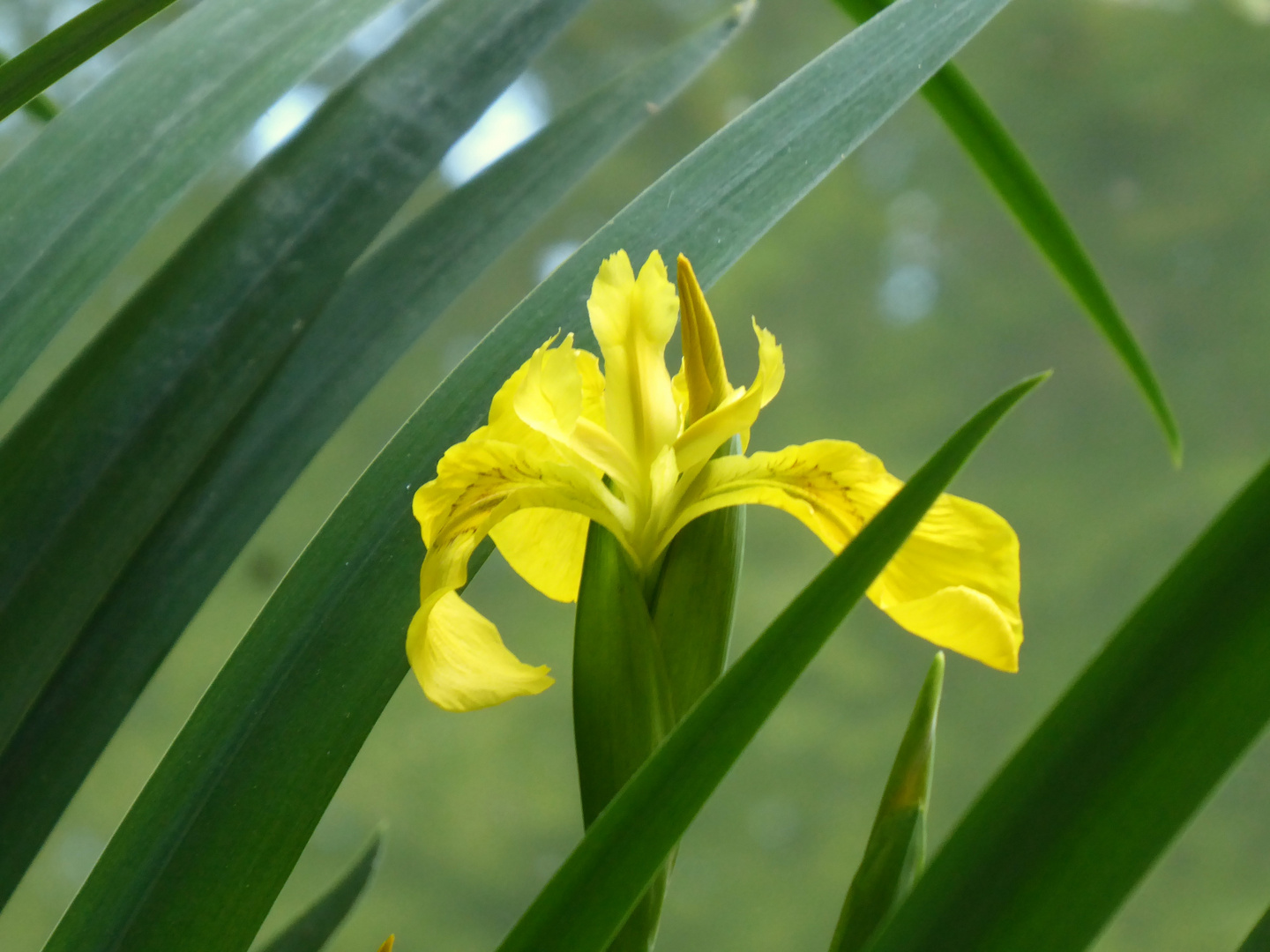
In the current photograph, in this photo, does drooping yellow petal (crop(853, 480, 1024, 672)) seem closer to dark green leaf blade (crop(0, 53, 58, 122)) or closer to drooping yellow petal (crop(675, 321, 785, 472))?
drooping yellow petal (crop(675, 321, 785, 472))

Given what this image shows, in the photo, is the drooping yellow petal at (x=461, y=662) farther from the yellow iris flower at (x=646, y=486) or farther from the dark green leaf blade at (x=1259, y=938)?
the dark green leaf blade at (x=1259, y=938)

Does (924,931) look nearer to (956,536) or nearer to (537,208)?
(956,536)

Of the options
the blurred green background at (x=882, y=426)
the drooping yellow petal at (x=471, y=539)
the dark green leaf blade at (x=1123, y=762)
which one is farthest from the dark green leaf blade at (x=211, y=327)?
the blurred green background at (x=882, y=426)

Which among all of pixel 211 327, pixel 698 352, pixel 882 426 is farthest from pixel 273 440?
pixel 882 426

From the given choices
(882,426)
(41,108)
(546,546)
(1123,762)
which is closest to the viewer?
(1123,762)

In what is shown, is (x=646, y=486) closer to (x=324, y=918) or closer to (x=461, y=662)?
(x=461, y=662)

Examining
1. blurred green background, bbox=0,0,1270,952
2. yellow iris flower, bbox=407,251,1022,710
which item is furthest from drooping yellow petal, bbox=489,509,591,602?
blurred green background, bbox=0,0,1270,952

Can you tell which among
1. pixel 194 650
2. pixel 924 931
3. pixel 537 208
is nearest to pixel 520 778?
pixel 194 650
